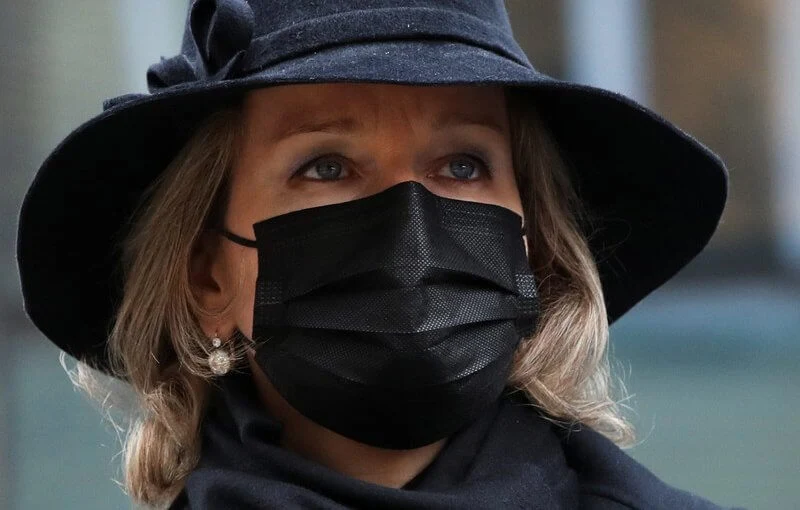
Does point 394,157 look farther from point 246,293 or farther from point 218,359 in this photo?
point 218,359

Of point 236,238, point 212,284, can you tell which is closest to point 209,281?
point 212,284

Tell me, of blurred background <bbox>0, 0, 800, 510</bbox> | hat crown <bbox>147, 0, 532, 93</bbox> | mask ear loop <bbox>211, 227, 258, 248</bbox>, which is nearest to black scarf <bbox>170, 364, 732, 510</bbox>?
mask ear loop <bbox>211, 227, 258, 248</bbox>

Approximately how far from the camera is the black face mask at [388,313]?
2094mm

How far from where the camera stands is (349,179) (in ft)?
7.36

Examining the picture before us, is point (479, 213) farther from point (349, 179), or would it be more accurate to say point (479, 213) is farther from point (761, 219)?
point (761, 219)

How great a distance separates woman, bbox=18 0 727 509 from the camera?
2129 millimetres

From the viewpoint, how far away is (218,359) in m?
2.35

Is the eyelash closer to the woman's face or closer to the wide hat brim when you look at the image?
the woman's face

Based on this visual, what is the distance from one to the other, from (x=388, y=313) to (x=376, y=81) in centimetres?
38

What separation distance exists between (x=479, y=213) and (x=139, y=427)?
0.84 m

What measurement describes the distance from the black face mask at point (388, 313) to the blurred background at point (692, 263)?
222 centimetres

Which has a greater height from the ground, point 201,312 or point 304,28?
point 304,28

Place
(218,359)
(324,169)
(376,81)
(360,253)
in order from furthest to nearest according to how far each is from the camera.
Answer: (218,359)
(324,169)
(360,253)
(376,81)

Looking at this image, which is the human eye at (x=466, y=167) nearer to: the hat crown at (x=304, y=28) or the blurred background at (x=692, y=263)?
the hat crown at (x=304, y=28)
